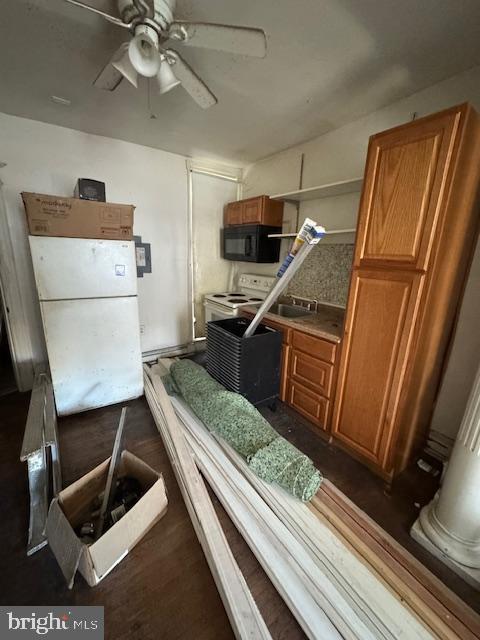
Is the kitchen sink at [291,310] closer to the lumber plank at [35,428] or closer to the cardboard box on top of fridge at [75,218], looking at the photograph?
the cardboard box on top of fridge at [75,218]

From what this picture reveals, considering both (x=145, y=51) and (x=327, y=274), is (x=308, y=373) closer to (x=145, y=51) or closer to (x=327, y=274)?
(x=327, y=274)

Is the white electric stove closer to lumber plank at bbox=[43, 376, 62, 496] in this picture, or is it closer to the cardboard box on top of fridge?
the cardboard box on top of fridge

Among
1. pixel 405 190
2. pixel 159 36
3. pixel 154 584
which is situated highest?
pixel 159 36

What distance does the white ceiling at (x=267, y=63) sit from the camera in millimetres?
1193

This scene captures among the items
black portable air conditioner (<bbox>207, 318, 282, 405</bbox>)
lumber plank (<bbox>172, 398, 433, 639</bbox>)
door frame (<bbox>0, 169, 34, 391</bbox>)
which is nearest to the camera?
lumber plank (<bbox>172, 398, 433, 639</bbox>)

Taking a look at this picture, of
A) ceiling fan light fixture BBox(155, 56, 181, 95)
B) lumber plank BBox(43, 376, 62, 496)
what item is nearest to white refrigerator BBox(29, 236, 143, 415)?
lumber plank BBox(43, 376, 62, 496)

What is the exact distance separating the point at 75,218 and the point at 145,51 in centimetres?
119

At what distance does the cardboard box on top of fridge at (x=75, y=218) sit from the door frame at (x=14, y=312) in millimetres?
796

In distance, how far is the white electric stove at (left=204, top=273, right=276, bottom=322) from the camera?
9.32 ft

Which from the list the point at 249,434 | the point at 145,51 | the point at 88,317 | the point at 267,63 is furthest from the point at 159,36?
the point at 249,434

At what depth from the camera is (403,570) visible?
106cm

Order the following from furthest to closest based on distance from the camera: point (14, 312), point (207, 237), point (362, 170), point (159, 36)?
point (207, 237), point (14, 312), point (362, 170), point (159, 36)

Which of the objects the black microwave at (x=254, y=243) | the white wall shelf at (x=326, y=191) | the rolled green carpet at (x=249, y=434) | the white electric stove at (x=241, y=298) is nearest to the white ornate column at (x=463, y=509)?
the rolled green carpet at (x=249, y=434)

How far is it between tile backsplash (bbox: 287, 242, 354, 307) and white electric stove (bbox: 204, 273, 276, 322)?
38 cm
